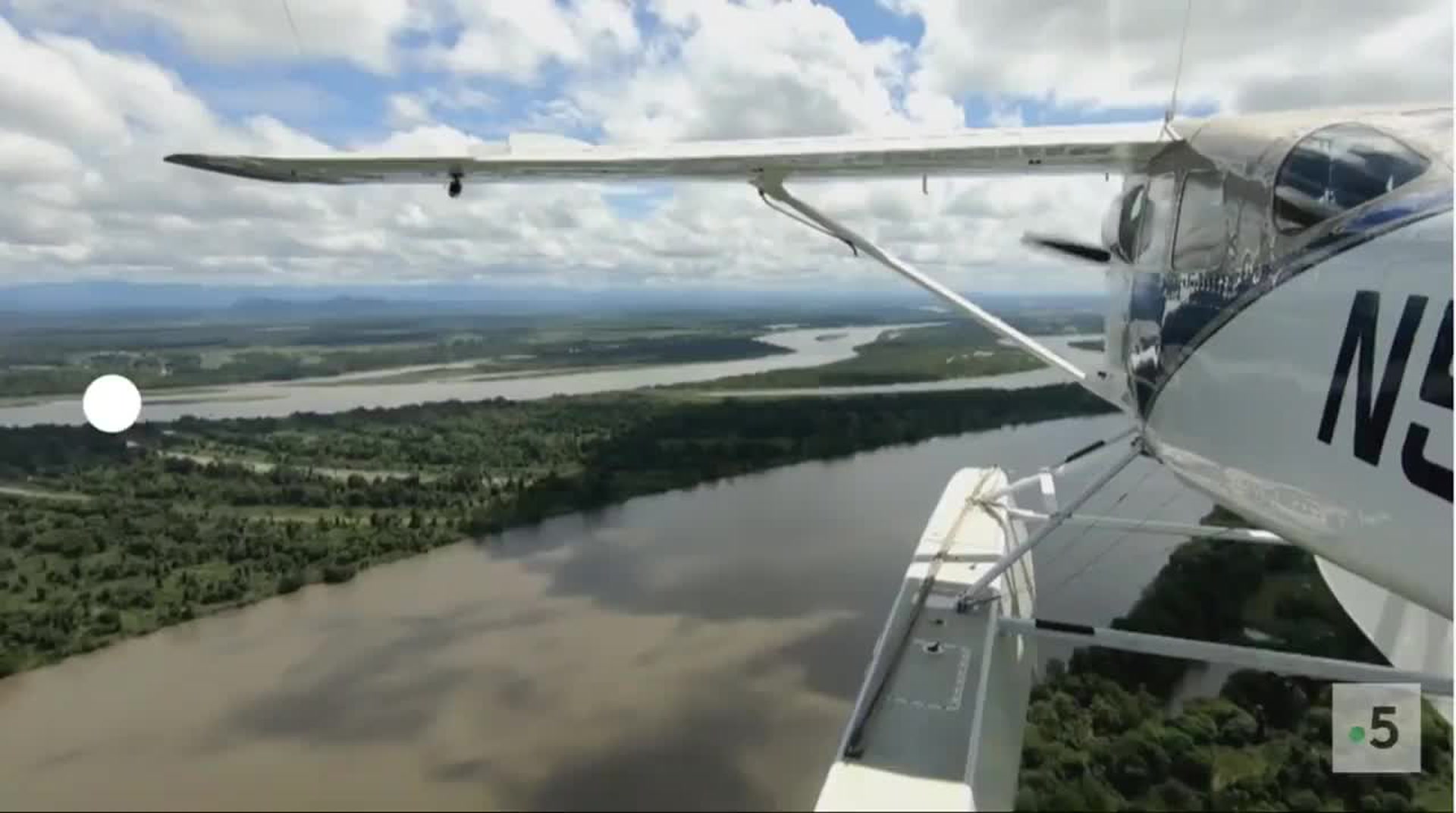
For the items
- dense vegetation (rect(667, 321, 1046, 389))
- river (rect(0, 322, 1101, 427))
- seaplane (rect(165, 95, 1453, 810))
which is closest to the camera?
seaplane (rect(165, 95, 1453, 810))

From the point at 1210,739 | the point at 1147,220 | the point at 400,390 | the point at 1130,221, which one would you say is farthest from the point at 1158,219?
the point at 400,390

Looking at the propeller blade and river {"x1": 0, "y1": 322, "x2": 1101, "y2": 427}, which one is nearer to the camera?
the propeller blade

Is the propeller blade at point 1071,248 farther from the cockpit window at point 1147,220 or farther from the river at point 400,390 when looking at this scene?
the river at point 400,390

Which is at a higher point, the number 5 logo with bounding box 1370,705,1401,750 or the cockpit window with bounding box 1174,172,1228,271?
the cockpit window with bounding box 1174,172,1228,271

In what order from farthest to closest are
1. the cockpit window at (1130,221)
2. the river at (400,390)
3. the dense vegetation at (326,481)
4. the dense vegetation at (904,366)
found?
the dense vegetation at (904,366) → the river at (400,390) → the dense vegetation at (326,481) → the cockpit window at (1130,221)

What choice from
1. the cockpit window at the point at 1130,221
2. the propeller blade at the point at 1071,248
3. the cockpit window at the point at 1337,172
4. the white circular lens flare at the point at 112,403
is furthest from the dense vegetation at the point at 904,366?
the cockpit window at the point at 1337,172

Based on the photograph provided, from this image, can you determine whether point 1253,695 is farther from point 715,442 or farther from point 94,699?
point 715,442

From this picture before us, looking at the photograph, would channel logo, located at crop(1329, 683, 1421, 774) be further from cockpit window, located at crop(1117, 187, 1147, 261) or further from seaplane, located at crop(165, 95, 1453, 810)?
cockpit window, located at crop(1117, 187, 1147, 261)

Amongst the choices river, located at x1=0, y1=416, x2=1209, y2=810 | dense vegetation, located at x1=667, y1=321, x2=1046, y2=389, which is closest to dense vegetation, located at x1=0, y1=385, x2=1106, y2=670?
river, located at x1=0, y1=416, x2=1209, y2=810
